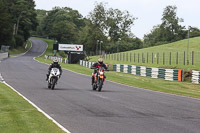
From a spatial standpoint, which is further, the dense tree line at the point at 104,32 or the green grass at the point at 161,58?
the dense tree line at the point at 104,32

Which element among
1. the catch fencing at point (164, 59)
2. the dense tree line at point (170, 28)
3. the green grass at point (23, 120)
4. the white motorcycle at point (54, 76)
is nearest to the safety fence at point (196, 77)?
the catch fencing at point (164, 59)

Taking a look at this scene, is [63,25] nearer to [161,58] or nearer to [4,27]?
[4,27]

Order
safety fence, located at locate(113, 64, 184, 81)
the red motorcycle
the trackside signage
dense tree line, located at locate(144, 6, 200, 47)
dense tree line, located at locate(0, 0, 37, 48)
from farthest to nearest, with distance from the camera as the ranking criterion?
dense tree line, located at locate(144, 6, 200, 47)
dense tree line, located at locate(0, 0, 37, 48)
the trackside signage
safety fence, located at locate(113, 64, 184, 81)
the red motorcycle

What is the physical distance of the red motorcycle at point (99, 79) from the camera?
18984 mm

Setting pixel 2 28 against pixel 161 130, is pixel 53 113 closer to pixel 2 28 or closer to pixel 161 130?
pixel 161 130

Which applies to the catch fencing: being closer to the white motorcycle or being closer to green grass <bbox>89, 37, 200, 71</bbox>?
Answer: green grass <bbox>89, 37, 200, 71</bbox>

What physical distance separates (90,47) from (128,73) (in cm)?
7856

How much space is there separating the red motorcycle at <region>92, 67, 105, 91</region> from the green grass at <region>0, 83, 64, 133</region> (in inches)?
286

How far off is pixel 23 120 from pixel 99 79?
10.3 metres

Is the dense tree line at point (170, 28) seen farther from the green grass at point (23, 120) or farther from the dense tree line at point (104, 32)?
the green grass at point (23, 120)

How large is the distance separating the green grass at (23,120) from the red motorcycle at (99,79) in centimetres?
726

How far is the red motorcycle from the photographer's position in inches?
747

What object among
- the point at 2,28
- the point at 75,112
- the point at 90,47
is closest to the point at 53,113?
the point at 75,112

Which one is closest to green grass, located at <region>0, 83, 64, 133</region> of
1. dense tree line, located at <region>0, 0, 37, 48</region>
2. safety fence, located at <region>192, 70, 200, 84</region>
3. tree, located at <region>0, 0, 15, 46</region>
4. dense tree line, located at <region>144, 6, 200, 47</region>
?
safety fence, located at <region>192, 70, 200, 84</region>
